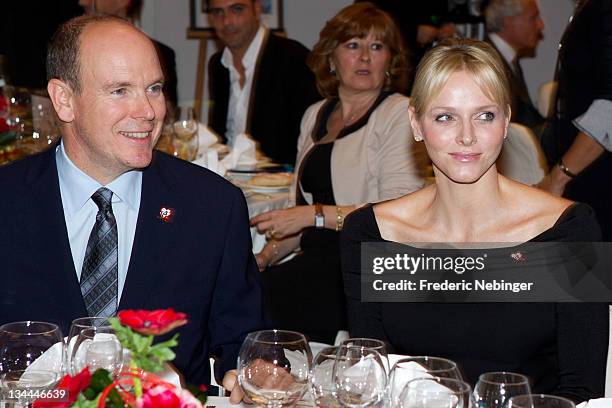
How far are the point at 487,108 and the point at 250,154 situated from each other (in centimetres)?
295

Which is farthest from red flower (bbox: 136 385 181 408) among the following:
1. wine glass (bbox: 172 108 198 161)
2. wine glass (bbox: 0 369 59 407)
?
wine glass (bbox: 172 108 198 161)

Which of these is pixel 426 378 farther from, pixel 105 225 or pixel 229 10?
pixel 229 10

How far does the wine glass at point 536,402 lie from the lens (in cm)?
156

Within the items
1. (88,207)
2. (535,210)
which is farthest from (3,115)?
(535,210)

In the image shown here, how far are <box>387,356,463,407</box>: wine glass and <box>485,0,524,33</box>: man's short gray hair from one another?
18.6 feet

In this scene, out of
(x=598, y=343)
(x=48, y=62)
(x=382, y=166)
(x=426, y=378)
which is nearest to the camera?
(x=426, y=378)

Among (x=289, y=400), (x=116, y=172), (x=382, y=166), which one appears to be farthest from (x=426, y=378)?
(x=382, y=166)

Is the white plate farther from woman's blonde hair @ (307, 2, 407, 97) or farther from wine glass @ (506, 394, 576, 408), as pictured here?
wine glass @ (506, 394, 576, 408)

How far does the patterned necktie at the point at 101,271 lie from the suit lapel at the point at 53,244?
0.03 metres

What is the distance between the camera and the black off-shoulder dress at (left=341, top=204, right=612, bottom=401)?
2463 millimetres

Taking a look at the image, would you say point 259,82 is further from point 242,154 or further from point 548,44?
point 548,44

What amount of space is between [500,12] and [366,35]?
2621mm

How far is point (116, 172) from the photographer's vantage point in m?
2.57

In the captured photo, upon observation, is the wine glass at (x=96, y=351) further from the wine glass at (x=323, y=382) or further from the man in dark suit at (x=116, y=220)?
the man in dark suit at (x=116, y=220)
